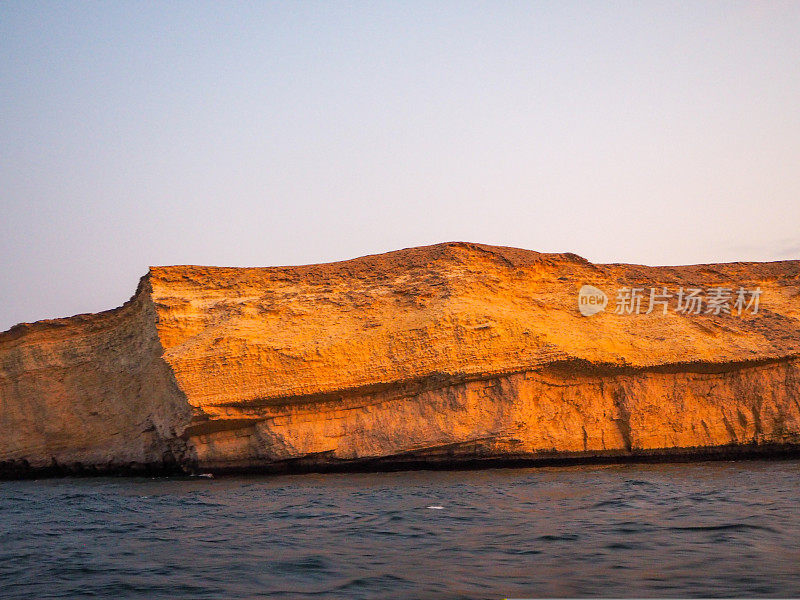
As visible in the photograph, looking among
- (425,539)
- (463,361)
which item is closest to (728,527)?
(425,539)

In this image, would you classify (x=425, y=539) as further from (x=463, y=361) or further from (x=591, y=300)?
(x=591, y=300)

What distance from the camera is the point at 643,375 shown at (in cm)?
1539

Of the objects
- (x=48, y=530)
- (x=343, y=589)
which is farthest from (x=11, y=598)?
(x=48, y=530)

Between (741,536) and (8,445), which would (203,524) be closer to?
(741,536)

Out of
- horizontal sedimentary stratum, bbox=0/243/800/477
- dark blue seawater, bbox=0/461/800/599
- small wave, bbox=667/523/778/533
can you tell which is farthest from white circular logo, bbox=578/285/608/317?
small wave, bbox=667/523/778/533

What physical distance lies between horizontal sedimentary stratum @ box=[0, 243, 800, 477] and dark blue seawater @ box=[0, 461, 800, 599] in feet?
6.89

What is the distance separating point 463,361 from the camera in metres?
14.7

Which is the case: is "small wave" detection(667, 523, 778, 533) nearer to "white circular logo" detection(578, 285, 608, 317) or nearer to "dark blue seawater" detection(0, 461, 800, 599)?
"dark blue seawater" detection(0, 461, 800, 599)

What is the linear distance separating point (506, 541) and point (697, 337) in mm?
10429

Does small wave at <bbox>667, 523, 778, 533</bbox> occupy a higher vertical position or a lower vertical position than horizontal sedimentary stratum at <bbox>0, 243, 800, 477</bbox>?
lower

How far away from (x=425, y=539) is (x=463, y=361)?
285 inches

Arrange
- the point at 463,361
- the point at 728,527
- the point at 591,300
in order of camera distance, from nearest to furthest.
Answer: the point at 728,527
the point at 463,361
the point at 591,300

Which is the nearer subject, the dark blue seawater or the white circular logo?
the dark blue seawater

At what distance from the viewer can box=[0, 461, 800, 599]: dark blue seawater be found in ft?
18.6
